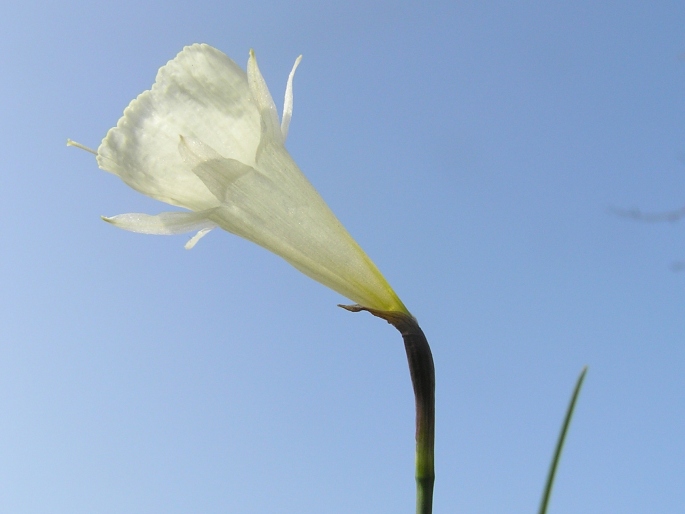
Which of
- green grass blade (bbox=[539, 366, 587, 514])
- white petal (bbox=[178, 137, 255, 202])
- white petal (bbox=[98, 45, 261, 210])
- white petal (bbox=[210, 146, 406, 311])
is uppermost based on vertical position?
white petal (bbox=[98, 45, 261, 210])

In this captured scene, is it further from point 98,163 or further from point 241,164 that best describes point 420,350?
point 98,163

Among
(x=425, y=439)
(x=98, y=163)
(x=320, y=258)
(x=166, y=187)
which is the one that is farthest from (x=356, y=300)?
(x=98, y=163)

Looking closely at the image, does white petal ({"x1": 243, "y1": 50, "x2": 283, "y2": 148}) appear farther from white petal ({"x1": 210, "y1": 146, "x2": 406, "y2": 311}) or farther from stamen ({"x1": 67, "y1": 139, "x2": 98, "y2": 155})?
stamen ({"x1": 67, "y1": 139, "x2": 98, "y2": 155})

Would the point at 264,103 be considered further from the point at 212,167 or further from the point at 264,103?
the point at 212,167

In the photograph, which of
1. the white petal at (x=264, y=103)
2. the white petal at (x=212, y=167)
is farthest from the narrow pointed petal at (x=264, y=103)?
the white petal at (x=212, y=167)

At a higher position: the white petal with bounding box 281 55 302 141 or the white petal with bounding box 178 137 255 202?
the white petal with bounding box 281 55 302 141

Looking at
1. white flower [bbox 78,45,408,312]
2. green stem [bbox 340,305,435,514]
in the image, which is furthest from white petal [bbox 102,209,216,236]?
green stem [bbox 340,305,435,514]

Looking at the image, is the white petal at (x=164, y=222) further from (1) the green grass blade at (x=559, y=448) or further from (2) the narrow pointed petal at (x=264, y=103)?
(1) the green grass blade at (x=559, y=448)
